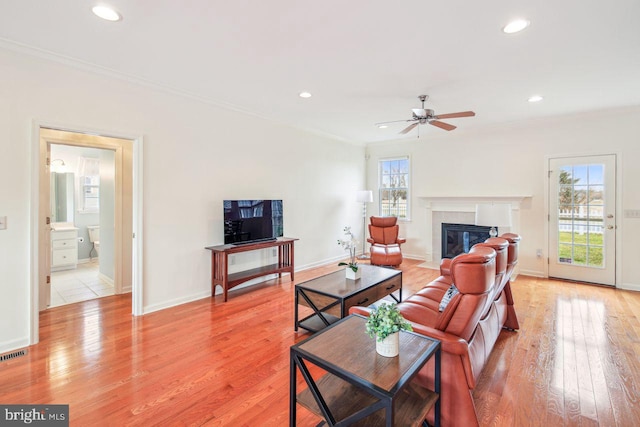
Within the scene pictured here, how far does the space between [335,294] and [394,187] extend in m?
4.60

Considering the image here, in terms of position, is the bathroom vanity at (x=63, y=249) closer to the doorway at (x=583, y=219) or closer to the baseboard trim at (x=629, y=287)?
the doorway at (x=583, y=219)

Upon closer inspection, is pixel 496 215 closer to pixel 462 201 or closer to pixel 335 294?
pixel 462 201

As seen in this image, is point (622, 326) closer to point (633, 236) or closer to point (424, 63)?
point (633, 236)

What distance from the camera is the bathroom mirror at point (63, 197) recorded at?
6.20m

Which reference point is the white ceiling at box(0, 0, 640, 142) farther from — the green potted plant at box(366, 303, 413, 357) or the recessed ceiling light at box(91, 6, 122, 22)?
the green potted plant at box(366, 303, 413, 357)

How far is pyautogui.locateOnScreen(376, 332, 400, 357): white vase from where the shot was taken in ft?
5.00

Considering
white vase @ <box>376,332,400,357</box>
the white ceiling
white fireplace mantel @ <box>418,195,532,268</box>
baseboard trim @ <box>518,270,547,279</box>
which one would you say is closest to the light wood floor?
white vase @ <box>376,332,400,357</box>

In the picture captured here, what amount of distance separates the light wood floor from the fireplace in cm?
192

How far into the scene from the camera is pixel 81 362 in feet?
8.13

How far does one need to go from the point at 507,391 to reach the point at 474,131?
16.0ft

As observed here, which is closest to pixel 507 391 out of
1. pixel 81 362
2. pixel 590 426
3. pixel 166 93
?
pixel 590 426

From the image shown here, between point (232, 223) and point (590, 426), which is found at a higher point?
point (232, 223)

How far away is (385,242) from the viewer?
605 centimetres

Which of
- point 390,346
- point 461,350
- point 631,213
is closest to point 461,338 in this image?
point 461,350
